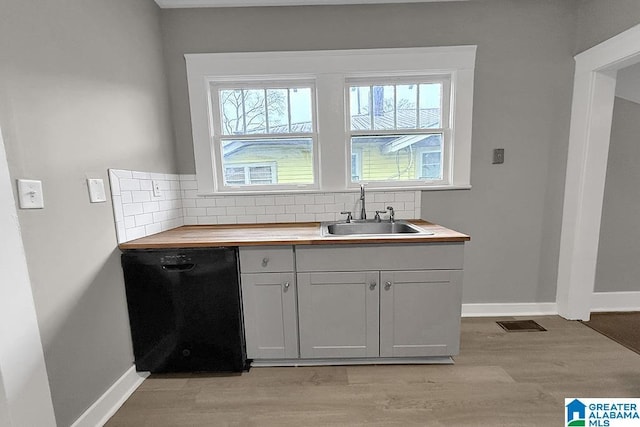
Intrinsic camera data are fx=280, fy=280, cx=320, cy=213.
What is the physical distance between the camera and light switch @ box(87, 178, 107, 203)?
1455 millimetres

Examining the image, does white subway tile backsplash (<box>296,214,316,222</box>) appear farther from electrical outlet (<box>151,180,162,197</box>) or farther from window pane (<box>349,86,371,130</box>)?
electrical outlet (<box>151,180,162,197</box>)

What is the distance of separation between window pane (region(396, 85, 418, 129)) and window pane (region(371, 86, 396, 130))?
5 centimetres

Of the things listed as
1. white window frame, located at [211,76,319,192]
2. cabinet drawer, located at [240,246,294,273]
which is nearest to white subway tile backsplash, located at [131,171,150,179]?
white window frame, located at [211,76,319,192]

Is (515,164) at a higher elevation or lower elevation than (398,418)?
higher

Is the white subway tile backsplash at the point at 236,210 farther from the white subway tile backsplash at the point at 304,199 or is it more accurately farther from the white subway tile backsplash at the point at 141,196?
the white subway tile backsplash at the point at 141,196

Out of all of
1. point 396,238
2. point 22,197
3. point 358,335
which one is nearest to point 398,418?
point 358,335

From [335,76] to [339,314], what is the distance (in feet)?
5.78

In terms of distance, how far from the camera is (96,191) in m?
1.49

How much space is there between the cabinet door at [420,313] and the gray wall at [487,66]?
79cm

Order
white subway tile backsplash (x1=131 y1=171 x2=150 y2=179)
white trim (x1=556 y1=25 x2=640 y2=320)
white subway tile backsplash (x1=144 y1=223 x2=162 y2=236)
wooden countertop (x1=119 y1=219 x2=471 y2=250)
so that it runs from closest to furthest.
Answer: wooden countertop (x1=119 y1=219 x2=471 y2=250) → white subway tile backsplash (x1=131 y1=171 x2=150 y2=179) → white subway tile backsplash (x1=144 y1=223 x2=162 y2=236) → white trim (x1=556 y1=25 x2=640 y2=320)

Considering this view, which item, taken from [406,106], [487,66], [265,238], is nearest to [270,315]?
[265,238]

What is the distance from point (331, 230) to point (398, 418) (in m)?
1.21

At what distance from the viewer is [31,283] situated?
44.8 inches

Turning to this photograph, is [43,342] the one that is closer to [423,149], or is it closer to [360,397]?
[360,397]
